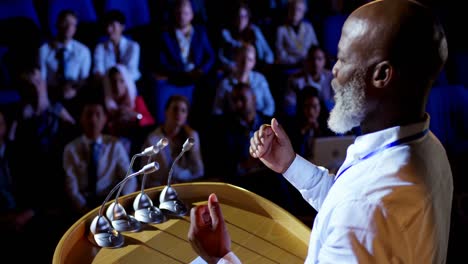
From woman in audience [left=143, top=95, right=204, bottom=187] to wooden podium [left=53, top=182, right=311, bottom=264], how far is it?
2.12m

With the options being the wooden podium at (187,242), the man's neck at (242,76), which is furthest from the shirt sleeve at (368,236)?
the man's neck at (242,76)

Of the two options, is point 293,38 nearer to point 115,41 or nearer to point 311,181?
point 115,41

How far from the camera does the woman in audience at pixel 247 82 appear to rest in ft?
14.8

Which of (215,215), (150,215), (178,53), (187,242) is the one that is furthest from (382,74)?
Result: (178,53)

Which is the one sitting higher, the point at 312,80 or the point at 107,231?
the point at 107,231

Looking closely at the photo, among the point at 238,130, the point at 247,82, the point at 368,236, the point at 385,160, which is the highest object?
the point at 385,160

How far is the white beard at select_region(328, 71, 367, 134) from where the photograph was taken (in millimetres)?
1293

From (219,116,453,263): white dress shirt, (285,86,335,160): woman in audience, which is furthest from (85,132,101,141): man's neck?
(219,116,453,263): white dress shirt

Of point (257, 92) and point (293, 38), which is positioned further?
point (293, 38)

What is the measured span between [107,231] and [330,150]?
351cm

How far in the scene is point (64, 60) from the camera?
3658mm

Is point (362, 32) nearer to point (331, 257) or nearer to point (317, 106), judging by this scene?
point (331, 257)

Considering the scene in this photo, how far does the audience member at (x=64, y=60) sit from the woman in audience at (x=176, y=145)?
0.72m

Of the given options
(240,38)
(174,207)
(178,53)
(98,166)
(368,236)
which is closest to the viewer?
(368,236)
